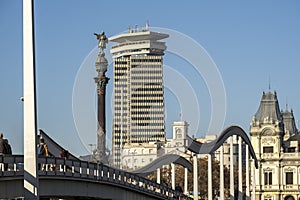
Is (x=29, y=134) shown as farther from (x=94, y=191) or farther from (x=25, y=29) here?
(x=94, y=191)

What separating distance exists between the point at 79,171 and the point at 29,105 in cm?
1851

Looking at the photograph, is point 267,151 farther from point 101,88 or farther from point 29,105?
point 29,105

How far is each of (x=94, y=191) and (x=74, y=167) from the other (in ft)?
16.1

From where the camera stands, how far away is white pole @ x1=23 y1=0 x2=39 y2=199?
27625 millimetres

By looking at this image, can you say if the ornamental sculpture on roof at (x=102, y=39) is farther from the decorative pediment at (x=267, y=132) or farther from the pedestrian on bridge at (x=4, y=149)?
the decorative pediment at (x=267, y=132)

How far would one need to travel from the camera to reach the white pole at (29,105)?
90.6 ft

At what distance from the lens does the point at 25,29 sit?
92.3ft

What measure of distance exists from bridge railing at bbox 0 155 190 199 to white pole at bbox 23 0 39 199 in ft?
19.4

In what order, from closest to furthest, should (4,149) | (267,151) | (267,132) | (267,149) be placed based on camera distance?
(4,149), (267,151), (267,149), (267,132)

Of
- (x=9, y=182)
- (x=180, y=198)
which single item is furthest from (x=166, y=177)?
(x=9, y=182)

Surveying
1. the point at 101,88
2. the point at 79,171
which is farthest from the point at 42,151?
the point at 101,88

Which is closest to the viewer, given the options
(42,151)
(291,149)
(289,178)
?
(42,151)

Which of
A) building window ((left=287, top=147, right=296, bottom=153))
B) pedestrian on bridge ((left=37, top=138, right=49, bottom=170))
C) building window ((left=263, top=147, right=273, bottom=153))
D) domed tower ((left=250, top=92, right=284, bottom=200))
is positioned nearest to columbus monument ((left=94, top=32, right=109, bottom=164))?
pedestrian on bridge ((left=37, top=138, right=49, bottom=170))

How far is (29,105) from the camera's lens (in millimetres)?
27844
